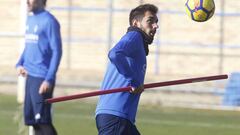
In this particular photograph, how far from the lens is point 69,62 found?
23.2 meters

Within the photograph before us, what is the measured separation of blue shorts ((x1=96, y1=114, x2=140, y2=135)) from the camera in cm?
790

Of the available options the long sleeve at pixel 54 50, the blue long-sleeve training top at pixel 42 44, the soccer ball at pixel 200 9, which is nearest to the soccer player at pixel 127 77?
the soccer ball at pixel 200 9

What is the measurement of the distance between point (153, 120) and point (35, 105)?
15.8 ft

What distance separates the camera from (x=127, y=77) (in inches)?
309

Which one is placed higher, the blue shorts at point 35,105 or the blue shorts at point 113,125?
the blue shorts at point 113,125

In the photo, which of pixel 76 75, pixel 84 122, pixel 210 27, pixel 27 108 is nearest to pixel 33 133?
pixel 27 108

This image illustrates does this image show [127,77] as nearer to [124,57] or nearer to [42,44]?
[124,57]

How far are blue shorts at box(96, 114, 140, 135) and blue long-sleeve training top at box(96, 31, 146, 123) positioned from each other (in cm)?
4

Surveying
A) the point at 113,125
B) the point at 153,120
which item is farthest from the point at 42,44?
the point at 153,120

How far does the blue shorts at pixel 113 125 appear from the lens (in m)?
7.90

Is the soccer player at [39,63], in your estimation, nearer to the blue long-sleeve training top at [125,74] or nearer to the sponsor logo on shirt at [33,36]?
the sponsor logo on shirt at [33,36]

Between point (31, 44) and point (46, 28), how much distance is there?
10.7 inches

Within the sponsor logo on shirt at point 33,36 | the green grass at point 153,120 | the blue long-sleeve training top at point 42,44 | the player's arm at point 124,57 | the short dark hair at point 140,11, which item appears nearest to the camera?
the player's arm at point 124,57

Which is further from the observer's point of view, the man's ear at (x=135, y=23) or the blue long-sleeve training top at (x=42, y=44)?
the blue long-sleeve training top at (x=42, y=44)
